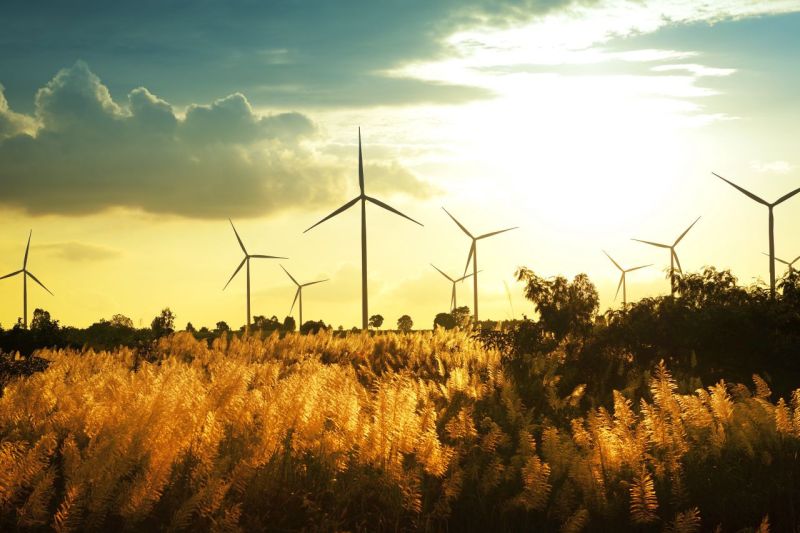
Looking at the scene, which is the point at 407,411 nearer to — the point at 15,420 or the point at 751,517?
the point at 751,517

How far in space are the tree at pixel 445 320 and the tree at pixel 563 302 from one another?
39.6 metres

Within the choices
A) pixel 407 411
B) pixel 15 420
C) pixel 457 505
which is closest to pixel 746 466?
pixel 457 505

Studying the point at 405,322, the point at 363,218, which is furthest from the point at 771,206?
the point at 405,322

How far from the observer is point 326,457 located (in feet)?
31.5

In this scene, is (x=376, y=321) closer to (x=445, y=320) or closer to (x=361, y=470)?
(x=445, y=320)

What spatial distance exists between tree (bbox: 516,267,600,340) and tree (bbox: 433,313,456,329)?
3957cm

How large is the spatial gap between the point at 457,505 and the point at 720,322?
18202mm

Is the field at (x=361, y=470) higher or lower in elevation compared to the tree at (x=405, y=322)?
lower

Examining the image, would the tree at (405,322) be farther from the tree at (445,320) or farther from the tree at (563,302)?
the tree at (563,302)

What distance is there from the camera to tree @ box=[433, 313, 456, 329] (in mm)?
69919

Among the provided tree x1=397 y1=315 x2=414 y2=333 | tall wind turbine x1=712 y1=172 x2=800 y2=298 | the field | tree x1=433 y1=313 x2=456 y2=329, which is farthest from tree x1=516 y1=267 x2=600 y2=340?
tree x1=397 y1=315 x2=414 y2=333

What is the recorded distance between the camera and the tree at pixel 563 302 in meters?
28.0

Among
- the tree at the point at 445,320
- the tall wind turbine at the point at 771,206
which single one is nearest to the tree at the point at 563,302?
the tall wind turbine at the point at 771,206

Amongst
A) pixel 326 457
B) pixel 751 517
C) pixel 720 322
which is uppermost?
pixel 720 322
